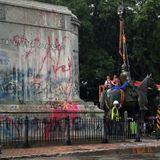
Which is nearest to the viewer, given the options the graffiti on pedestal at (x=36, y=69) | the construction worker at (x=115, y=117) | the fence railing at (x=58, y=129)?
the fence railing at (x=58, y=129)

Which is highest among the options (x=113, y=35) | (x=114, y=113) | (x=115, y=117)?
(x=113, y=35)

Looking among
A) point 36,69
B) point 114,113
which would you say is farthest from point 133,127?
point 36,69

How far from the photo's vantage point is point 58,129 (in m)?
22.2

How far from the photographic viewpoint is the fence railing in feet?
67.8

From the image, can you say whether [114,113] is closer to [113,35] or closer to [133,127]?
[133,127]

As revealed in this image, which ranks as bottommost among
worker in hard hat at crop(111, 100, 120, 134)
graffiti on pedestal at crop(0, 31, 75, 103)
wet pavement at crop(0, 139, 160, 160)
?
wet pavement at crop(0, 139, 160, 160)

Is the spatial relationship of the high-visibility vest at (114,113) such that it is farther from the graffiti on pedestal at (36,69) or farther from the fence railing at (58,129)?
the graffiti on pedestal at (36,69)

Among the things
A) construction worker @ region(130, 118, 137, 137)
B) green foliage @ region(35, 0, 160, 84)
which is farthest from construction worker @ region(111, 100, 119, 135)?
green foliage @ region(35, 0, 160, 84)

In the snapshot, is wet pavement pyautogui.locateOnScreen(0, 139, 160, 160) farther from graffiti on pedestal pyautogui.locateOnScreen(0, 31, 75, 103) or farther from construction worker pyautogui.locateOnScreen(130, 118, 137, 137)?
construction worker pyautogui.locateOnScreen(130, 118, 137, 137)

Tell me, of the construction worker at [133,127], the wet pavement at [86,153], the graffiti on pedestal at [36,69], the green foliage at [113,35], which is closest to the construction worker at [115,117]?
the construction worker at [133,127]

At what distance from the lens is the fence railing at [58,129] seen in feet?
67.8

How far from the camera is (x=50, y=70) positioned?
2328 centimetres

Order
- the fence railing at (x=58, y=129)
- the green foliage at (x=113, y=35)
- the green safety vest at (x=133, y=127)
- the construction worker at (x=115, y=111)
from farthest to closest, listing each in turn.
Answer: the green foliage at (x=113, y=35), the construction worker at (x=115, y=111), the green safety vest at (x=133, y=127), the fence railing at (x=58, y=129)

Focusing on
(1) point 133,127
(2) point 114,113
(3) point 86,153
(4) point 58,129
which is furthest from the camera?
(2) point 114,113
